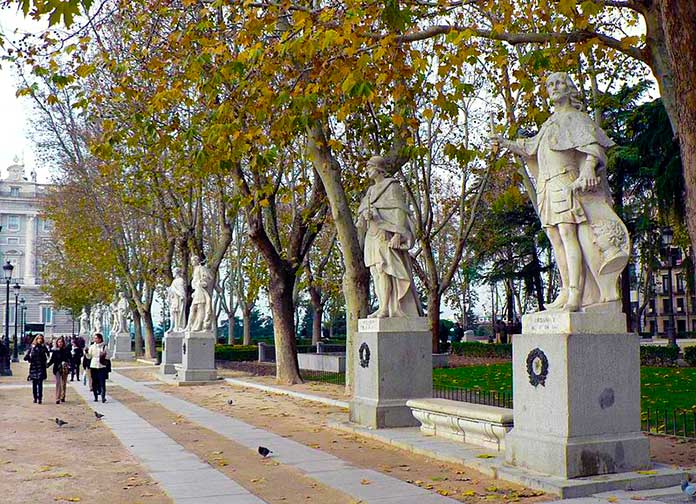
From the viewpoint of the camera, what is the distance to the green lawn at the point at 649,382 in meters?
16.2

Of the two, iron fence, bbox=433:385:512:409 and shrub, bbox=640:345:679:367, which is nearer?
iron fence, bbox=433:385:512:409

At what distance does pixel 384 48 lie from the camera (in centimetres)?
1184

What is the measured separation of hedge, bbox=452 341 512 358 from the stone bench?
79.7 feet

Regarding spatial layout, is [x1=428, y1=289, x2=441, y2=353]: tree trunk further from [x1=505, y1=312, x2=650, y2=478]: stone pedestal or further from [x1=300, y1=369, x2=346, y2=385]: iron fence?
[x1=505, y1=312, x2=650, y2=478]: stone pedestal

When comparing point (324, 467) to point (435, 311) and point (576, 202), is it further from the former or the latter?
point (435, 311)

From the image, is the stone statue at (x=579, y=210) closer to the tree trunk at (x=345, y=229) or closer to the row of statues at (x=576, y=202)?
the row of statues at (x=576, y=202)

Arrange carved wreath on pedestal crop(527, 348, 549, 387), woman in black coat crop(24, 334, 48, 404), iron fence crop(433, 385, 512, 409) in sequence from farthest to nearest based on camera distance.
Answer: woman in black coat crop(24, 334, 48, 404) → iron fence crop(433, 385, 512, 409) → carved wreath on pedestal crop(527, 348, 549, 387)

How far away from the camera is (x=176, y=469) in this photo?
10.4m

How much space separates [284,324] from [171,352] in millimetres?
9187

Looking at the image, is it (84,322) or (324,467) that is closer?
(324,467)

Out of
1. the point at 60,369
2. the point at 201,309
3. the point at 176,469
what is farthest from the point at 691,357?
the point at 176,469

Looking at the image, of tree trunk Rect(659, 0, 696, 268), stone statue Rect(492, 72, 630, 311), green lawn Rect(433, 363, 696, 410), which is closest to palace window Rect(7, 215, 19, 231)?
green lawn Rect(433, 363, 696, 410)

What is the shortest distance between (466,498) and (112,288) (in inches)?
1675

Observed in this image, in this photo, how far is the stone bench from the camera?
10.3 m
